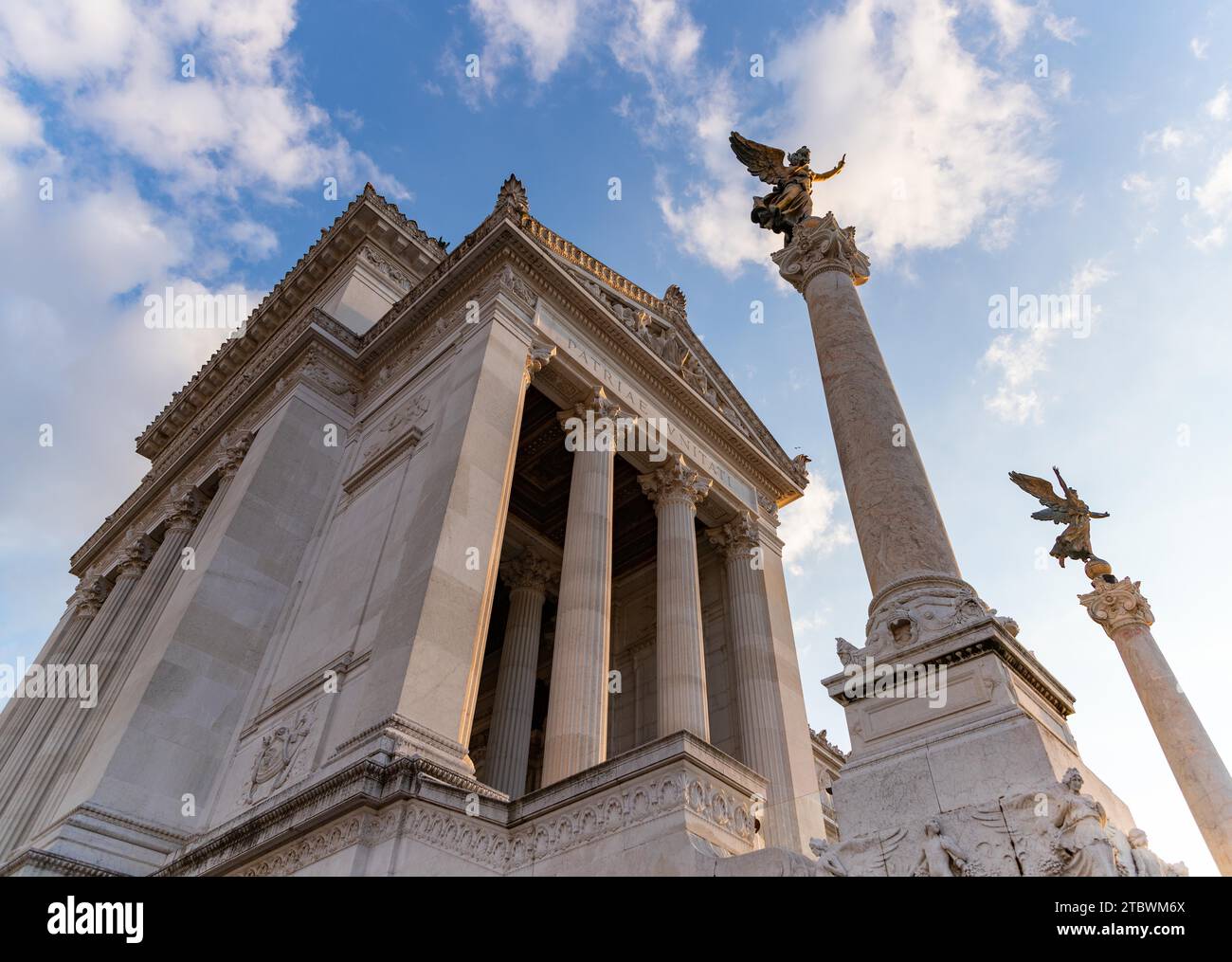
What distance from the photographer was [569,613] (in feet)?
60.2

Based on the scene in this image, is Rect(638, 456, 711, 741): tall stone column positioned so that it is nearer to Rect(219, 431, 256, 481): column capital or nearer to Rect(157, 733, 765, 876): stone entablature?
Rect(157, 733, 765, 876): stone entablature

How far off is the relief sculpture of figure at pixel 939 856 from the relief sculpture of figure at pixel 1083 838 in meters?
0.79

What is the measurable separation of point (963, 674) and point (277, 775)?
11875 millimetres

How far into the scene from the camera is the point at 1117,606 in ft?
87.2

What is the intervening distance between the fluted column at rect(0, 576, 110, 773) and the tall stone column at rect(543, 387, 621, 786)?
1806 cm

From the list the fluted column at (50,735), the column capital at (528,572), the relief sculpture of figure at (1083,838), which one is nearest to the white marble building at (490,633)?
the relief sculpture of figure at (1083,838)

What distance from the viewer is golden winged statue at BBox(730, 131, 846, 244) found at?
1557 cm

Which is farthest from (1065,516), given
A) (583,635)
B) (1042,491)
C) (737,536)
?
(583,635)

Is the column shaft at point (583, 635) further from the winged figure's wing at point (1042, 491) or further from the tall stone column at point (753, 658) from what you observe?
the winged figure's wing at point (1042, 491)

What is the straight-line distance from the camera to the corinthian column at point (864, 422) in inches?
398

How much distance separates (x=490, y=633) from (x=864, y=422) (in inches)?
898
